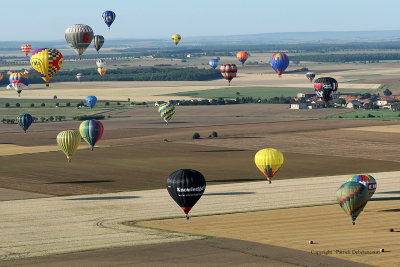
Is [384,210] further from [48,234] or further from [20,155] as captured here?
[20,155]

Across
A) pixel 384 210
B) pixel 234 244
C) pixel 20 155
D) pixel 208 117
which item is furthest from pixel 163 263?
pixel 208 117

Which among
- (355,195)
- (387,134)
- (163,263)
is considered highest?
(387,134)

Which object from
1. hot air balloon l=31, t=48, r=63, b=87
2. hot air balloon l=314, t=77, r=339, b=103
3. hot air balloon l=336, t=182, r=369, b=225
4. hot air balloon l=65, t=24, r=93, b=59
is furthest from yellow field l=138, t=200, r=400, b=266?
hot air balloon l=314, t=77, r=339, b=103

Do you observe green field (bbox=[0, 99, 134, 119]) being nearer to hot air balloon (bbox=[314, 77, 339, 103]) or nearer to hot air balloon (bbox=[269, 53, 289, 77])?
hot air balloon (bbox=[269, 53, 289, 77])

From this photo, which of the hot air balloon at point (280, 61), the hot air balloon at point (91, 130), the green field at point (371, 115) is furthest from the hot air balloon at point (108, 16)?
the hot air balloon at point (91, 130)

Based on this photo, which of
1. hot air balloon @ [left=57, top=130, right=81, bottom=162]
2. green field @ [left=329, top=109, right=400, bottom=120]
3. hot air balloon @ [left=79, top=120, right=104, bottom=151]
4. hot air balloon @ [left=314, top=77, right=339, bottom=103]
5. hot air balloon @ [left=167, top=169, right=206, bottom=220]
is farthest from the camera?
green field @ [left=329, top=109, right=400, bottom=120]

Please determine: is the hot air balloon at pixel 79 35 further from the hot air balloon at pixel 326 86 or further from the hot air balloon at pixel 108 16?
the hot air balloon at pixel 108 16

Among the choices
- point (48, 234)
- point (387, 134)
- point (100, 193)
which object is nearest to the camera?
point (48, 234)

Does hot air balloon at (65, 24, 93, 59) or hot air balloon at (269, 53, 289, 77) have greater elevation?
hot air balloon at (269, 53, 289, 77)
